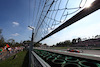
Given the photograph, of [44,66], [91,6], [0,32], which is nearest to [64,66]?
[44,66]

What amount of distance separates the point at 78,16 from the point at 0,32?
140ft

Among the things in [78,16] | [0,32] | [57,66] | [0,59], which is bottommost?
[0,59]

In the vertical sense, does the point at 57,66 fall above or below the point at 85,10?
below

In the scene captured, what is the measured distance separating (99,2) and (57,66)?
121cm

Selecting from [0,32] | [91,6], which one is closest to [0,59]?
[91,6]

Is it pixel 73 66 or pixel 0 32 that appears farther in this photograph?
pixel 0 32

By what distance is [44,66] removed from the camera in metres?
1.03

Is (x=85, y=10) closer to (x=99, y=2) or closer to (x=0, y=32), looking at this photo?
(x=99, y=2)

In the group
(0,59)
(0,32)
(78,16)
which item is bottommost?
(0,59)

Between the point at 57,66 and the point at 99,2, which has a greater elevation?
the point at 99,2

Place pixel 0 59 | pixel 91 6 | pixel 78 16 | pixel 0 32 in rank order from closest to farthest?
1. pixel 91 6
2. pixel 78 16
3. pixel 0 59
4. pixel 0 32

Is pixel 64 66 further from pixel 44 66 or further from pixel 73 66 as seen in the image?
pixel 44 66

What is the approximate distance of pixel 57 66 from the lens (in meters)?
1.17

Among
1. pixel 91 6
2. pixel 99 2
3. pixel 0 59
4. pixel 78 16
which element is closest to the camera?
pixel 99 2
